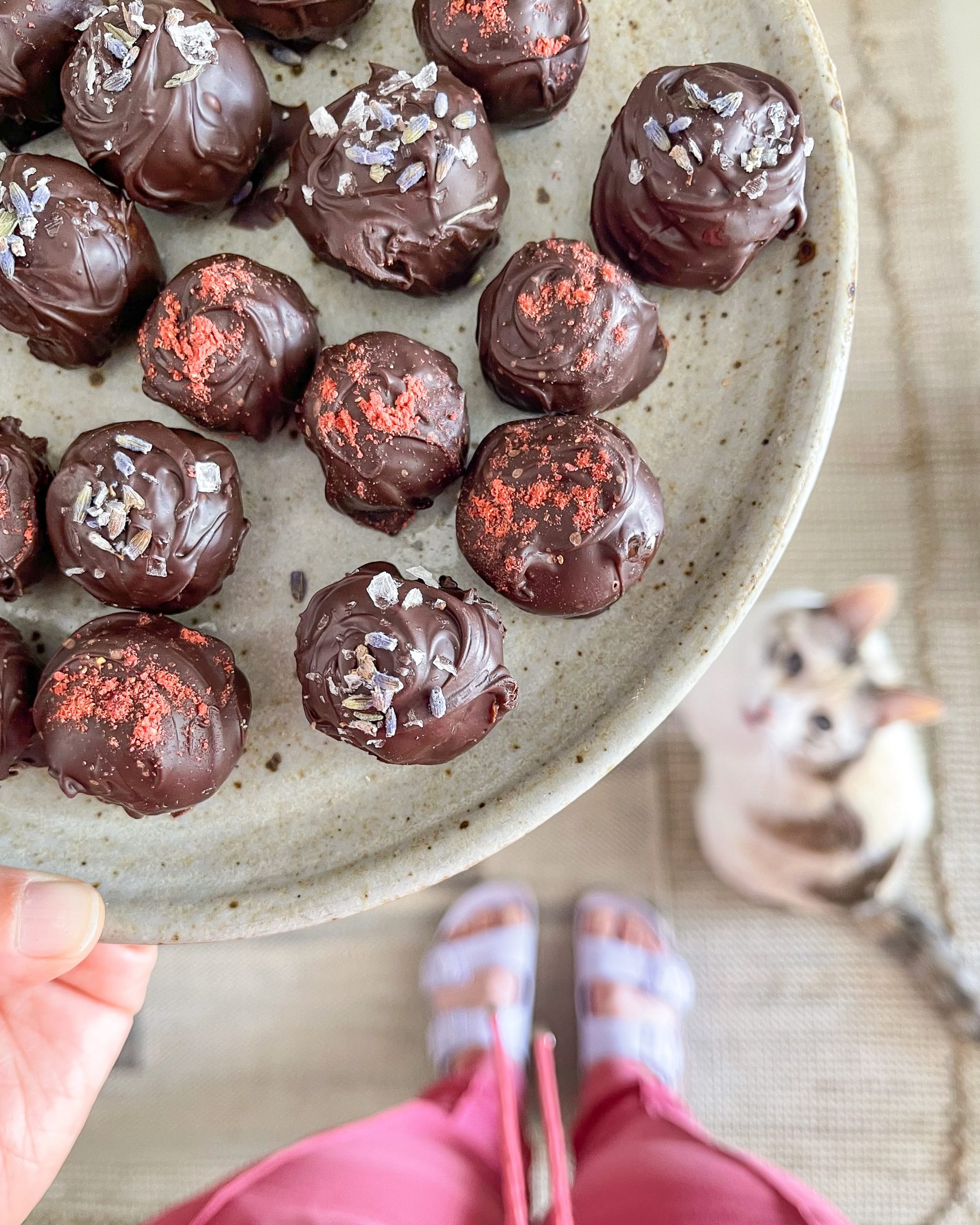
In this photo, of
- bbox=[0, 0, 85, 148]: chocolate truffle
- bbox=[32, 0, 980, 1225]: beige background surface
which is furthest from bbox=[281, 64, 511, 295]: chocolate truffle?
bbox=[32, 0, 980, 1225]: beige background surface

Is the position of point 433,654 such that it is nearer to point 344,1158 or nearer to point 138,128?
point 138,128

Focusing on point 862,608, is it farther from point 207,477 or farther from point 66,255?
point 66,255

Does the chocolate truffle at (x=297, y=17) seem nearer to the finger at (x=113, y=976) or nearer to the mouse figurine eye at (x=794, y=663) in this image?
the mouse figurine eye at (x=794, y=663)

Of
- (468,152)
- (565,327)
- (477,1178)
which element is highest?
(468,152)

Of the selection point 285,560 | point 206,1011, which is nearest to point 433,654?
point 285,560

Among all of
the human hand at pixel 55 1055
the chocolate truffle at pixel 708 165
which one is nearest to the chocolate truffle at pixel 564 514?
the chocolate truffle at pixel 708 165

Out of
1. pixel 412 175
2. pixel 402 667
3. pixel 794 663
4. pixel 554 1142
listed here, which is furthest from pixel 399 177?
pixel 554 1142
